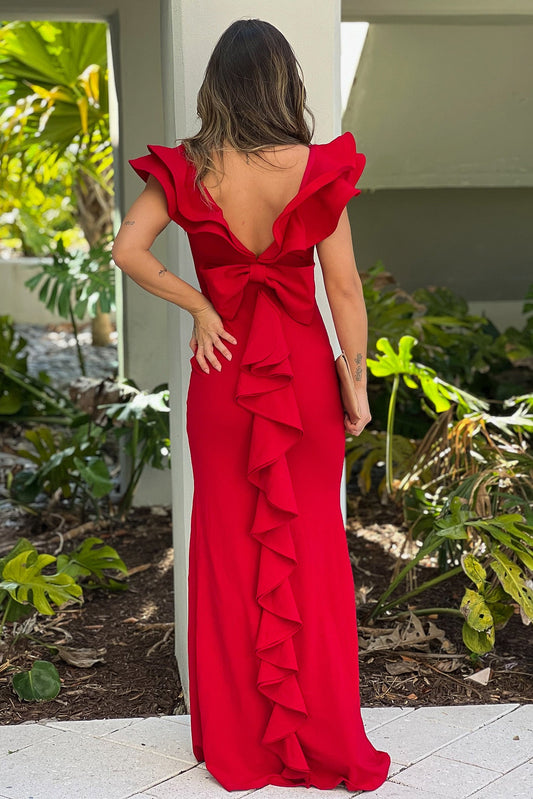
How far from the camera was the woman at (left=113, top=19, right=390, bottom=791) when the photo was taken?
2.58 meters

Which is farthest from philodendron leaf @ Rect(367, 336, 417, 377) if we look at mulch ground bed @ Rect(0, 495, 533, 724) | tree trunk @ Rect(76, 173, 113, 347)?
tree trunk @ Rect(76, 173, 113, 347)

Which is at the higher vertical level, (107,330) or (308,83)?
(308,83)

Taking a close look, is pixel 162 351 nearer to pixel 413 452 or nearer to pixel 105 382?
pixel 105 382

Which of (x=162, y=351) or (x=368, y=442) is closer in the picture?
(x=368, y=442)

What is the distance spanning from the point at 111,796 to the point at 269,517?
828 mm

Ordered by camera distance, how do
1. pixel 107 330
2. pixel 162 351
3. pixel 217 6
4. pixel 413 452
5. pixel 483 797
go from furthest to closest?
pixel 107 330 → pixel 162 351 → pixel 413 452 → pixel 217 6 → pixel 483 797

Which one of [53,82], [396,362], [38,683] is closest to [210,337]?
[38,683]

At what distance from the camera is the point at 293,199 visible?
2557 mm

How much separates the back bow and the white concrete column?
482mm

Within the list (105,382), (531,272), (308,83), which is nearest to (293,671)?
(308,83)

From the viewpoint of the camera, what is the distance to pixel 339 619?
283 cm

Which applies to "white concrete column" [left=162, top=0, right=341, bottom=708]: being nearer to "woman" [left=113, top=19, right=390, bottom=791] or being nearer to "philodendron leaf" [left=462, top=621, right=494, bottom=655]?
"woman" [left=113, top=19, right=390, bottom=791]

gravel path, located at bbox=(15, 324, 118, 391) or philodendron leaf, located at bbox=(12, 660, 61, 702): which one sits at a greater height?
gravel path, located at bbox=(15, 324, 118, 391)

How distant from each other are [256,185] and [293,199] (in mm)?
109
